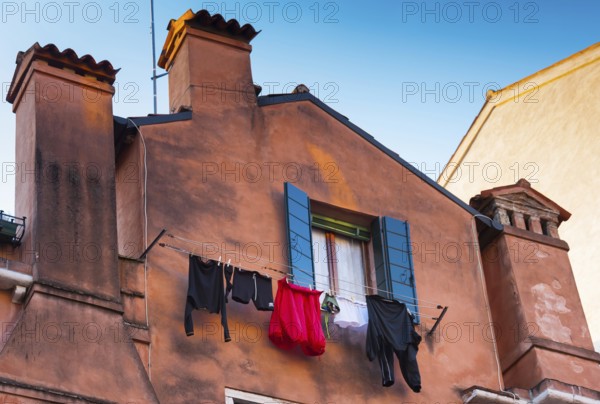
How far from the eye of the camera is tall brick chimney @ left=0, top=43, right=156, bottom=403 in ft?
58.8

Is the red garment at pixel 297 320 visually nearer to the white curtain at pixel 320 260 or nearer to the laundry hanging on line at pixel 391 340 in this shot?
the laundry hanging on line at pixel 391 340

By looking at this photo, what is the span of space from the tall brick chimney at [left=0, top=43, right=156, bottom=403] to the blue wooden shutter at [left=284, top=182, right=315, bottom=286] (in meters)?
2.87

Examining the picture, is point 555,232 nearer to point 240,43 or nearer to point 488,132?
point 240,43

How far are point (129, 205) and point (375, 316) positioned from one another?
153 inches

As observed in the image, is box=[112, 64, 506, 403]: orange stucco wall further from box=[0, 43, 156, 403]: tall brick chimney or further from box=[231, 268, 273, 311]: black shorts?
box=[0, 43, 156, 403]: tall brick chimney

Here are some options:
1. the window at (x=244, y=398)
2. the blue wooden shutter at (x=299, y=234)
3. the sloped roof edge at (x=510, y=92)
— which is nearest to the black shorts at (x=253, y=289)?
the blue wooden shutter at (x=299, y=234)

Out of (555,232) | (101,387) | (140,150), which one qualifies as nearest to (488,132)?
(555,232)

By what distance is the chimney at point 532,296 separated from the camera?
2273cm

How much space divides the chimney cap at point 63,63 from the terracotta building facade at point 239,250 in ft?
0.10

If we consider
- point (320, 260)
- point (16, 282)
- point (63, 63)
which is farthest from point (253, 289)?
point (63, 63)

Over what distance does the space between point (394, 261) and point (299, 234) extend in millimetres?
1741

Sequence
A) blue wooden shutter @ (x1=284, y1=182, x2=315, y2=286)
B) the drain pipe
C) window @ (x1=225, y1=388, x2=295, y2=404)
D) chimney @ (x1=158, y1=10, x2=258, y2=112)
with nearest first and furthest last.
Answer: the drain pipe
window @ (x1=225, y1=388, x2=295, y2=404)
blue wooden shutter @ (x1=284, y1=182, x2=315, y2=286)
chimney @ (x1=158, y1=10, x2=258, y2=112)

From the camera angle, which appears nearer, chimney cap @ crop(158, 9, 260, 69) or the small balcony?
the small balcony

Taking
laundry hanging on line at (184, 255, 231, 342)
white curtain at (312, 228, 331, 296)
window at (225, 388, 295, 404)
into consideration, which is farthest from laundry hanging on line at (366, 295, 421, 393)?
laundry hanging on line at (184, 255, 231, 342)
